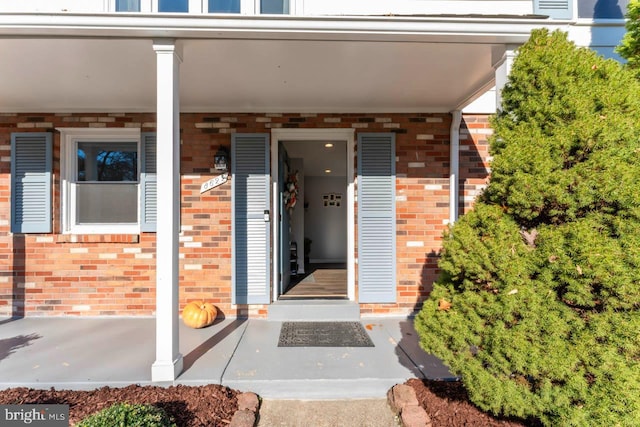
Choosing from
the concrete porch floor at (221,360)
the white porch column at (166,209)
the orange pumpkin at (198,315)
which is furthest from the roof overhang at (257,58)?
the concrete porch floor at (221,360)

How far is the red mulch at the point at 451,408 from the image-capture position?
1898mm

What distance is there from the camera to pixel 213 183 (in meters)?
3.77

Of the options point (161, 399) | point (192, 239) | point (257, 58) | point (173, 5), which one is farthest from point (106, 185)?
point (161, 399)

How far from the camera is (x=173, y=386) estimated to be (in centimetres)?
226

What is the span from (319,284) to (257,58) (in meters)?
3.27

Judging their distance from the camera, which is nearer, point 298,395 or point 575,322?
point 575,322

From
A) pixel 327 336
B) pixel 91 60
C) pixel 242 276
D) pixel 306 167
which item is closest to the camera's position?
pixel 91 60

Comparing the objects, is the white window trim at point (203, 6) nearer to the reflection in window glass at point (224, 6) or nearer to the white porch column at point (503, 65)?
the reflection in window glass at point (224, 6)

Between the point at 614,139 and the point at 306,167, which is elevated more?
the point at 306,167

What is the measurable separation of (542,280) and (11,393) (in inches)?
141

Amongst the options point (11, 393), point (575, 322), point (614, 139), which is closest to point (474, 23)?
point (614, 139)

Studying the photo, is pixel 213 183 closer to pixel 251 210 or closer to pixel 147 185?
pixel 251 210

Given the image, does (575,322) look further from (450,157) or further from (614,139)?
(450,157)

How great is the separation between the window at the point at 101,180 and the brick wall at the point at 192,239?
108 mm
